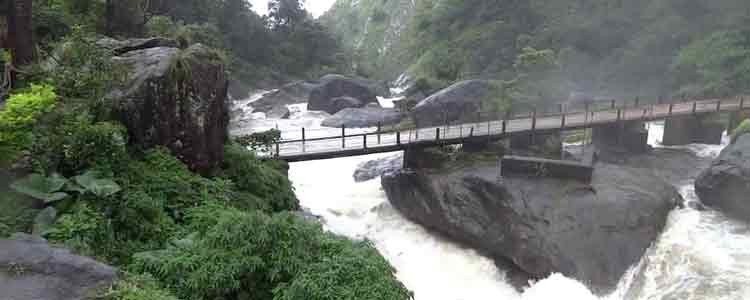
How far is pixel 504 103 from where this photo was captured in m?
25.0

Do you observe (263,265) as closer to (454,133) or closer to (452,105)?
(454,133)

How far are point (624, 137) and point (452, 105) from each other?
8.71 metres

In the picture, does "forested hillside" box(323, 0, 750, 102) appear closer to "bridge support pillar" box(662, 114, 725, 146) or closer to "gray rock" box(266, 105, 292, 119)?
"bridge support pillar" box(662, 114, 725, 146)

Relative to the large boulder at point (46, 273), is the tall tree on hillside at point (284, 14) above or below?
above

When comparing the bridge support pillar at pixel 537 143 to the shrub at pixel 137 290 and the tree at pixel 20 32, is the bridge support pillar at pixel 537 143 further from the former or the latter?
the tree at pixel 20 32

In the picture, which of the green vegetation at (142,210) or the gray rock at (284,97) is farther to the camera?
the gray rock at (284,97)

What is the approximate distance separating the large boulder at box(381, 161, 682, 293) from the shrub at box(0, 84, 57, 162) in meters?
10.6

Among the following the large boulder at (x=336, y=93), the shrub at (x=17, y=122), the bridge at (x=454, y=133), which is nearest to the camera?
the shrub at (x=17, y=122)

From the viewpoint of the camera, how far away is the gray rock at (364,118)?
88.2 feet

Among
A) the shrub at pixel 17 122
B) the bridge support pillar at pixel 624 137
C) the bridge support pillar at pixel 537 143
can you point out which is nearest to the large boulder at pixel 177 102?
the shrub at pixel 17 122

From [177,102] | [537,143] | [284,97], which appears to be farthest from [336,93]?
[177,102]

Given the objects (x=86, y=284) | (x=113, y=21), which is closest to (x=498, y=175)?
(x=86, y=284)

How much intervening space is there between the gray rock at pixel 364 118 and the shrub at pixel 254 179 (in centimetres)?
1524

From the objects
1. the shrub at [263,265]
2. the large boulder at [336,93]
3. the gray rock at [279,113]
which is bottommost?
the shrub at [263,265]
